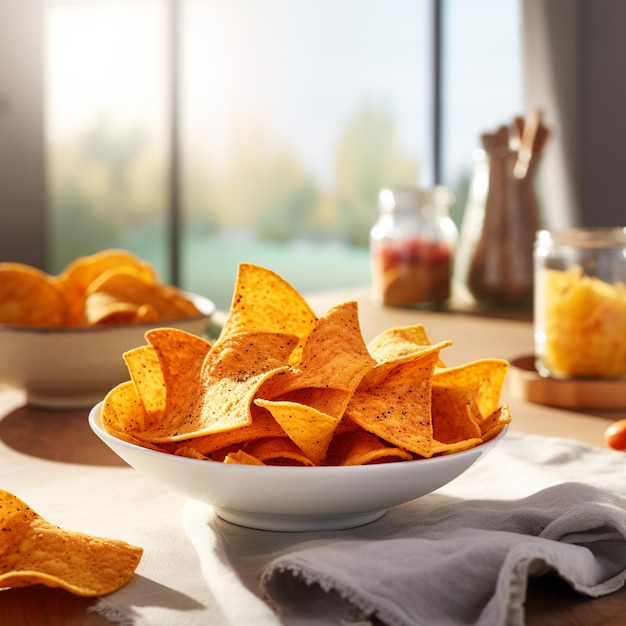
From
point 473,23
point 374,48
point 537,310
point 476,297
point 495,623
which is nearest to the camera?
point 495,623

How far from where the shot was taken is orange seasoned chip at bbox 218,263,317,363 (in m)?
0.91

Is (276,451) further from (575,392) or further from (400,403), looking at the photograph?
(575,392)

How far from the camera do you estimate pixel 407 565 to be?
638 millimetres

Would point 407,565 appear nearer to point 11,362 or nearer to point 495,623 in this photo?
point 495,623

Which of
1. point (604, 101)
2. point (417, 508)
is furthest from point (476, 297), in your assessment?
point (604, 101)

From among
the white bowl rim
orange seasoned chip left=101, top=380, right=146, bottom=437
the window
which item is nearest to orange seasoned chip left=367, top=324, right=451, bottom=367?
the white bowl rim

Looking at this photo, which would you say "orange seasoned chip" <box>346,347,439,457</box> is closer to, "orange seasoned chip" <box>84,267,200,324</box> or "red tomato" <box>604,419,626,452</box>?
"red tomato" <box>604,419,626,452</box>

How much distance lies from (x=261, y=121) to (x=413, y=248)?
867 centimetres

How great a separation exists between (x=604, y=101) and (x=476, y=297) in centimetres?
455

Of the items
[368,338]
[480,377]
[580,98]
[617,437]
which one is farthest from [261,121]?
[480,377]

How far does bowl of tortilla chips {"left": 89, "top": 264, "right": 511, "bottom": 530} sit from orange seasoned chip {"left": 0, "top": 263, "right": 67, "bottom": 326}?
0.48 meters

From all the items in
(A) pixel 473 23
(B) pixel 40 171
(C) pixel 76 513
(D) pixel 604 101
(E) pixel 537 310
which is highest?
(A) pixel 473 23

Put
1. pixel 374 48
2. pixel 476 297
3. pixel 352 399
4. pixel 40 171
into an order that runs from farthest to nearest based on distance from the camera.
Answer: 1. pixel 374 48
2. pixel 40 171
3. pixel 476 297
4. pixel 352 399

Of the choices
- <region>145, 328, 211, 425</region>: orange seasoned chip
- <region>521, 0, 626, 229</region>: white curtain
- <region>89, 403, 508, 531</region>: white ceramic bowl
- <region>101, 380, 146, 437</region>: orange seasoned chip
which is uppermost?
<region>521, 0, 626, 229</region>: white curtain
